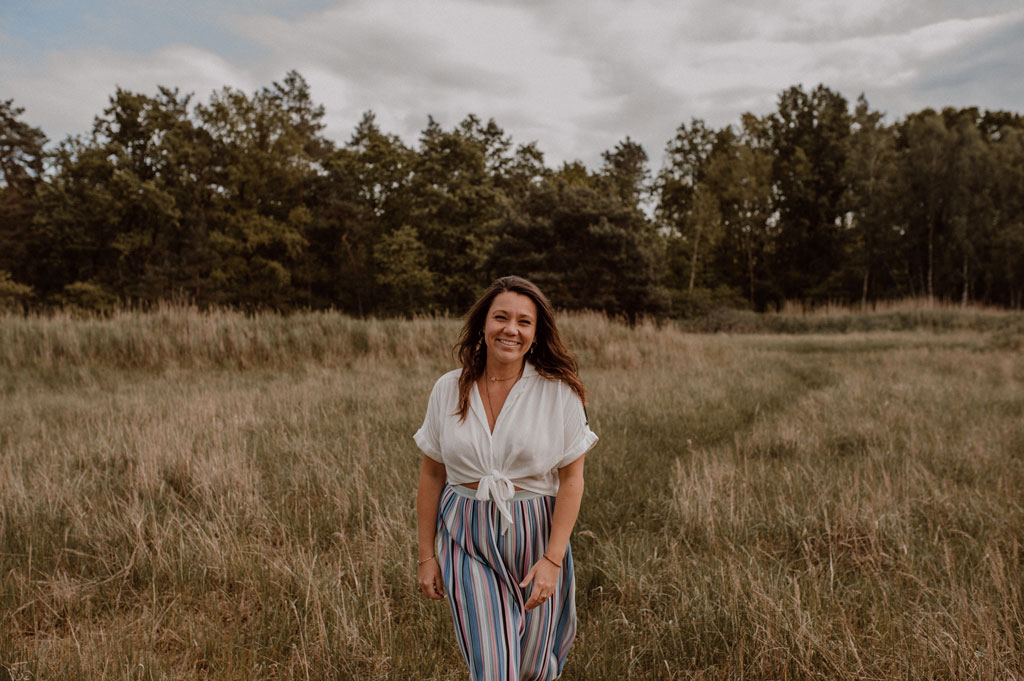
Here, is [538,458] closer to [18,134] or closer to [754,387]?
[754,387]

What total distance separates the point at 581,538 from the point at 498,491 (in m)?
2.25

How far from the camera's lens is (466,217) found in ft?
136

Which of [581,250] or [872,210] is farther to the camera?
[872,210]

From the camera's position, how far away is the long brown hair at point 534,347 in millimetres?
1993

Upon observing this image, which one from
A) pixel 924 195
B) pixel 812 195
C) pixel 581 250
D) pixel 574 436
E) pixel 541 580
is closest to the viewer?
pixel 541 580

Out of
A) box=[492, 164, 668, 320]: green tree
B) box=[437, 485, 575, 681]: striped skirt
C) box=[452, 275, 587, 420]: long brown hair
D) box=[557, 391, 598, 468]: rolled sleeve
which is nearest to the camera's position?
box=[437, 485, 575, 681]: striped skirt

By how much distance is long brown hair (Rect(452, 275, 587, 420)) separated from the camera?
1.99 meters

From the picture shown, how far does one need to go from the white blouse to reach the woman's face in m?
0.11

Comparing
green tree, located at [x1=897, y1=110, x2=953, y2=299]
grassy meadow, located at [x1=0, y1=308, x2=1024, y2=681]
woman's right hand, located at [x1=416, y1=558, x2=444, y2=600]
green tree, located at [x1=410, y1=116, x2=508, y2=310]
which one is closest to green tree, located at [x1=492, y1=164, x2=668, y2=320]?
green tree, located at [x1=410, y1=116, x2=508, y2=310]

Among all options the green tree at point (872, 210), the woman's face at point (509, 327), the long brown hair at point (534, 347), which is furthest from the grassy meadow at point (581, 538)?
the green tree at point (872, 210)

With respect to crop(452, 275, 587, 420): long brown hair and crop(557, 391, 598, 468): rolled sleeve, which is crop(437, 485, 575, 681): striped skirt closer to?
crop(557, 391, 598, 468): rolled sleeve

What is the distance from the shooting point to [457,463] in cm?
188

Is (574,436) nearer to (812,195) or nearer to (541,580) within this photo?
(541,580)

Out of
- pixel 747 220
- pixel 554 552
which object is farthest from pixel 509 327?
pixel 747 220
